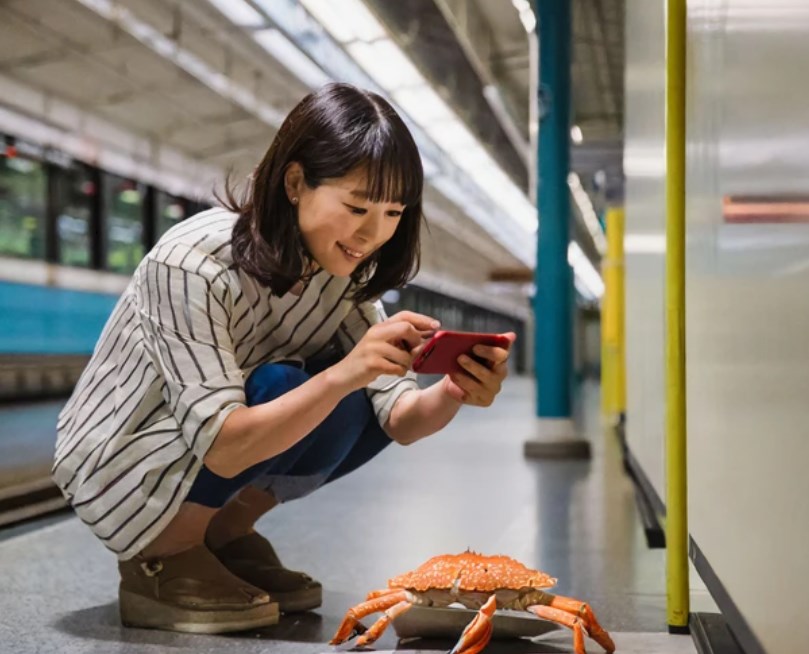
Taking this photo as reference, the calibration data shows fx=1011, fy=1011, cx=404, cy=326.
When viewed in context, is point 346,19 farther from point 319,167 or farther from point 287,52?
point 319,167

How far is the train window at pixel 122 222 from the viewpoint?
9.40 meters

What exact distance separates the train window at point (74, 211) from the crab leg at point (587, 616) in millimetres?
7659

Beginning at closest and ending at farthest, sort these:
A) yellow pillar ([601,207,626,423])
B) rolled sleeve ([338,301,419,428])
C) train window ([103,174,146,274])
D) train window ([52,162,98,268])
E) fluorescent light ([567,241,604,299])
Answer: rolled sleeve ([338,301,419,428]) → train window ([52,162,98,268]) → yellow pillar ([601,207,626,423]) → train window ([103,174,146,274]) → fluorescent light ([567,241,604,299])

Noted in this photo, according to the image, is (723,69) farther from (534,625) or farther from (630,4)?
(630,4)

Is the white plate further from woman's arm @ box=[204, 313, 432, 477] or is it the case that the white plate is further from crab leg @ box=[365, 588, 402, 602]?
woman's arm @ box=[204, 313, 432, 477]

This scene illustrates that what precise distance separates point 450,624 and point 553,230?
16.1 feet

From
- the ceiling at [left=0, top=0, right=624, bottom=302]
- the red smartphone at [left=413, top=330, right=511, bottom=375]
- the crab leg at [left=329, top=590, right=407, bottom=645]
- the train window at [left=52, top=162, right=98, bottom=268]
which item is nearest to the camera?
the red smartphone at [left=413, top=330, right=511, bottom=375]

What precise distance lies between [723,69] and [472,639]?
3.64ft

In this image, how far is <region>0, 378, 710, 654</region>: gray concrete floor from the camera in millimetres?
1936

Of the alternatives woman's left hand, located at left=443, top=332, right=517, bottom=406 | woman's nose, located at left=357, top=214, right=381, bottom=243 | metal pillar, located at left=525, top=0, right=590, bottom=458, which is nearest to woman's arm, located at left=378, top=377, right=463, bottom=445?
woman's left hand, located at left=443, top=332, right=517, bottom=406

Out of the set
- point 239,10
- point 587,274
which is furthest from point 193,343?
point 587,274

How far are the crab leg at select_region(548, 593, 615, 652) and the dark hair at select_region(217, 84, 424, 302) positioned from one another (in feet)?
2.52

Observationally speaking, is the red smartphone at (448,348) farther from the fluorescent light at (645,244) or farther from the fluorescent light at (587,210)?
the fluorescent light at (587,210)

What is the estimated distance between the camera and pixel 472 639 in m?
1.66
